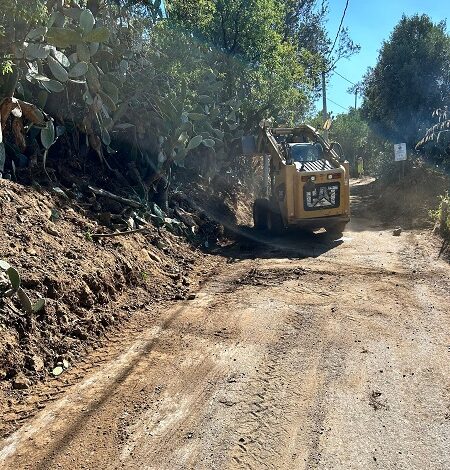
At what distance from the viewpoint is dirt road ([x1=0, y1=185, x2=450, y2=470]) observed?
3406 millimetres

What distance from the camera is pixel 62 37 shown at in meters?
6.89

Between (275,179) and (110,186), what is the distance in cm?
423

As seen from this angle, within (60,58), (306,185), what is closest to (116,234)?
(60,58)

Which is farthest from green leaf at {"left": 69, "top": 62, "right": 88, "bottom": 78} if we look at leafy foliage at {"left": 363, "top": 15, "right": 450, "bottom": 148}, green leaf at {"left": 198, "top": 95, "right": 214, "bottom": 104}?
leafy foliage at {"left": 363, "top": 15, "right": 450, "bottom": 148}

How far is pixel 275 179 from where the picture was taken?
11.9 meters

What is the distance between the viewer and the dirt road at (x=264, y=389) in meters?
3.41

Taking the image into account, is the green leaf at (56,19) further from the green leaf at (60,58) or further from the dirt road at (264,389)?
the dirt road at (264,389)

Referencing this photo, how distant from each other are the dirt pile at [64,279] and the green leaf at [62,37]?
206cm

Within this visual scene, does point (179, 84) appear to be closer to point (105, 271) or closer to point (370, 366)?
point (105, 271)

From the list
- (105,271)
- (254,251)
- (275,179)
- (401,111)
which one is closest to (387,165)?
(401,111)

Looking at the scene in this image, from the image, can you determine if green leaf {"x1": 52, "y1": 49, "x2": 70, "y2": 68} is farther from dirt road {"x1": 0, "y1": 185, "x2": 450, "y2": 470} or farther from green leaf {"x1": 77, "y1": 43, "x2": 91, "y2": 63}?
dirt road {"x1": 0, "y1": 185, "x2": 450, "y2": 470}

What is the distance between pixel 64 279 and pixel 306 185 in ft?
21.6

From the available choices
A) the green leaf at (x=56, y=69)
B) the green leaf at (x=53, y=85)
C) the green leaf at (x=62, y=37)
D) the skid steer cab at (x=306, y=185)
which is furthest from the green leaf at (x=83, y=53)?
the skid steer cab at (x=306, y=185)

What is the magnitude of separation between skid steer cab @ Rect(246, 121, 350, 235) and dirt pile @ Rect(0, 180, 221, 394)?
137 inches
